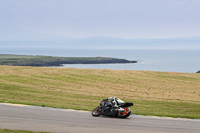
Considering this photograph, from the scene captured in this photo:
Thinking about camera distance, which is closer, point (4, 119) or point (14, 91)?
point (4, 119)

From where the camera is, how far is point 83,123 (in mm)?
15008

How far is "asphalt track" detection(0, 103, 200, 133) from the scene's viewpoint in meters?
13.6

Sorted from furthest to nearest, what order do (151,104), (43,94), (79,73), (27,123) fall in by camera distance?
(79,73), (43,94), (151,104), (27,123)

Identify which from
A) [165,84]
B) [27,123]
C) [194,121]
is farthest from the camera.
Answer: [165,84]

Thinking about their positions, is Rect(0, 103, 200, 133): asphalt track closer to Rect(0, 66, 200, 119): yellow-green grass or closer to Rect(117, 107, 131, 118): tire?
Rect(117, 107, 131, 118): tire

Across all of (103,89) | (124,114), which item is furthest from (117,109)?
(103,89)

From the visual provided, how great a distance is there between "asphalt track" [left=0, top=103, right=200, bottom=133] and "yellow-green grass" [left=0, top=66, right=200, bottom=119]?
242cm

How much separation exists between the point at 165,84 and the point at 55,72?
17156 millimetres

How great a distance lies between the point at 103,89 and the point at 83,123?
18444 millimetres

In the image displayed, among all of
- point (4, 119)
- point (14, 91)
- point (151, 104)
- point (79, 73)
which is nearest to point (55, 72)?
point (79, 73)

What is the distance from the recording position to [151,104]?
959 inches

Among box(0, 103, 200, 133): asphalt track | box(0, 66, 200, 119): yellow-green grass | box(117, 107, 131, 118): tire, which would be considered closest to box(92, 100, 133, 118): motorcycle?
box(117, 107, 131, 118): tire

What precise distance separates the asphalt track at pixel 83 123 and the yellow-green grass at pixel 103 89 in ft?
7.93

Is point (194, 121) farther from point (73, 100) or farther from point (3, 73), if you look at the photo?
point (3, 73)
